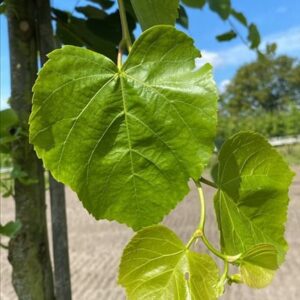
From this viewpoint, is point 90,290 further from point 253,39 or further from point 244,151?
point 244,151

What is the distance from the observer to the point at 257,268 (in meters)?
0.19

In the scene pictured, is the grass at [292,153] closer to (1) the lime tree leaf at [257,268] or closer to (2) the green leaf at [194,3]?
(2) the green leaf at [194,3]

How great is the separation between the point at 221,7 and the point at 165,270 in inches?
28.6

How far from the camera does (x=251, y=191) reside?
0.22 meters

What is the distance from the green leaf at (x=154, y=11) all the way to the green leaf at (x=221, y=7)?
2.04ft

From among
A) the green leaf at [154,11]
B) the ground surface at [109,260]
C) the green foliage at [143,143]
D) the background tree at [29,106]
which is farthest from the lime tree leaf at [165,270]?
the ground surface at [109,260]

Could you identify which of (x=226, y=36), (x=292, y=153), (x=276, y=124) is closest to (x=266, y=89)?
(x=276, y=124)

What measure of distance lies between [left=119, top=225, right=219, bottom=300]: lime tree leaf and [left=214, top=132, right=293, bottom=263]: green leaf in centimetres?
2

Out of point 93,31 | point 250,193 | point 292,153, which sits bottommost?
point 292,153

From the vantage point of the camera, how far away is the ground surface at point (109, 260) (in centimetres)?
275

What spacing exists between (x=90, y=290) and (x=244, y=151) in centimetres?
283

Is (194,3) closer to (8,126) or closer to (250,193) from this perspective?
(8,126)

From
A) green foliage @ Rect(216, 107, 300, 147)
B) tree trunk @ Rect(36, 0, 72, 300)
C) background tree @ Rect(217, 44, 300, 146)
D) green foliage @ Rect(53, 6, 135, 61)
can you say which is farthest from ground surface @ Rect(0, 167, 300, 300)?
background tree @ Rect(217, 44, 300, 146)

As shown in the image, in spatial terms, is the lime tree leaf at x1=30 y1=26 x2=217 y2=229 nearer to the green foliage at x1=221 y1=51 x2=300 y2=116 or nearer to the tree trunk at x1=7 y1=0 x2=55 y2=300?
the tree trunk at x1=7 y1=0 x2=55 y2=300
